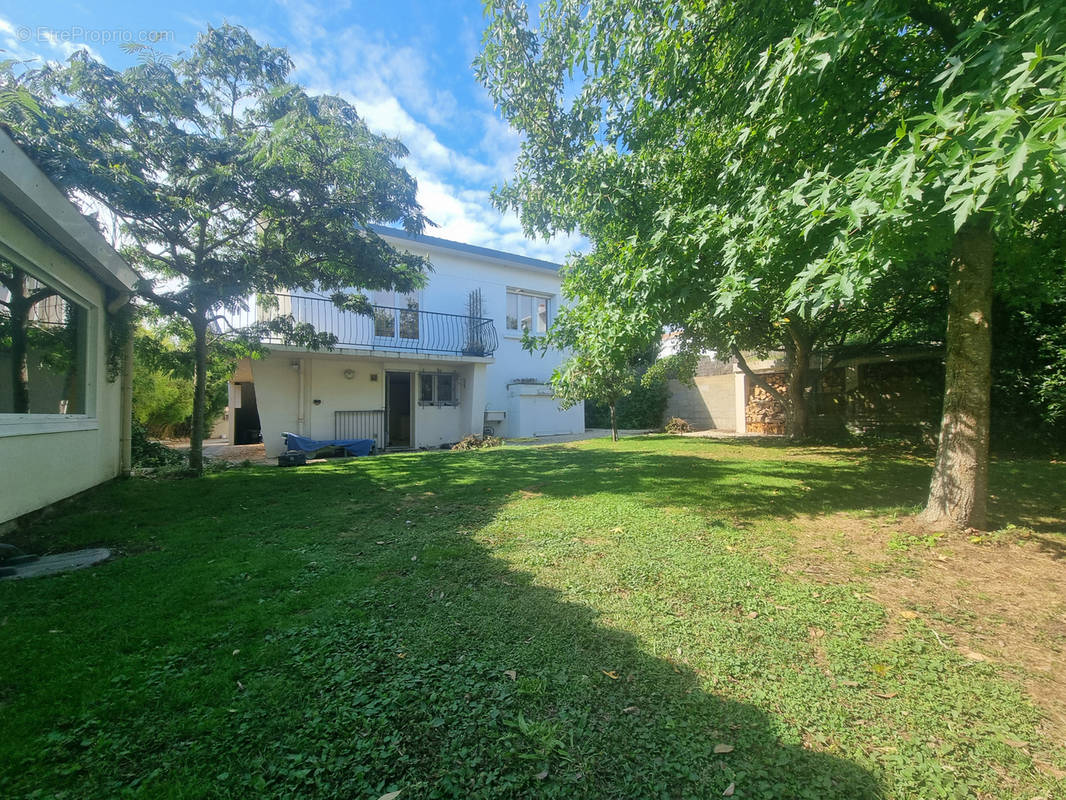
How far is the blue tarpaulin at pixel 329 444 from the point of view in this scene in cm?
994

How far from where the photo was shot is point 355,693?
74.0 inches

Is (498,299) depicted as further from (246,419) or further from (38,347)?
(38,347)

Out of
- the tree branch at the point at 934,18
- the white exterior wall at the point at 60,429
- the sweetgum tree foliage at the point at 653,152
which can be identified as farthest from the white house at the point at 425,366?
the tree branch at the point at 934,18

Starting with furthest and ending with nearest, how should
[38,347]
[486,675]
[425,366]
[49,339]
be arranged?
[425,366] → [49,339] → [38,347] → [486,675]

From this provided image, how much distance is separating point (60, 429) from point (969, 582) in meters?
8.20

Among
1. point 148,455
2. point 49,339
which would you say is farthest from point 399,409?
point 49,339

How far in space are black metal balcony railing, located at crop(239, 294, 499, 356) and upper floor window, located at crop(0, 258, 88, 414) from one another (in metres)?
4.23

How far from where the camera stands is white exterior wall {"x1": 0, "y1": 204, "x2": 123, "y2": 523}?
3.83 m

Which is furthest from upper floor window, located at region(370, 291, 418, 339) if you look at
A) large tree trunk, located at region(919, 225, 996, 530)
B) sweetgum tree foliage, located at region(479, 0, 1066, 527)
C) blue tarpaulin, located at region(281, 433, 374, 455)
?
large tree trunk, located at region(919, 225, 996, 530)

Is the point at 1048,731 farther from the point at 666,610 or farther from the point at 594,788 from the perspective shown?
the point at 594,788

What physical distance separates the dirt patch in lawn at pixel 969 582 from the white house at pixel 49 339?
21.2ft

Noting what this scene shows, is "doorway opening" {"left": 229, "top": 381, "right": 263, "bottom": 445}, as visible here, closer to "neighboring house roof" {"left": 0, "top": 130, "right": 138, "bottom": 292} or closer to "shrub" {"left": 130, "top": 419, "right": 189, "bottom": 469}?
"shrub" {"left": 130, "top": 419, "right": 189, "bottom": 469}

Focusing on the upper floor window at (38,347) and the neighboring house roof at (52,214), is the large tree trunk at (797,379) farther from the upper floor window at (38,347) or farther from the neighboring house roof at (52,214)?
the upper floor window at (38,347)

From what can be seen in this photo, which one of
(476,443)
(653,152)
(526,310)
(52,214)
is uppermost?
(526,310)
